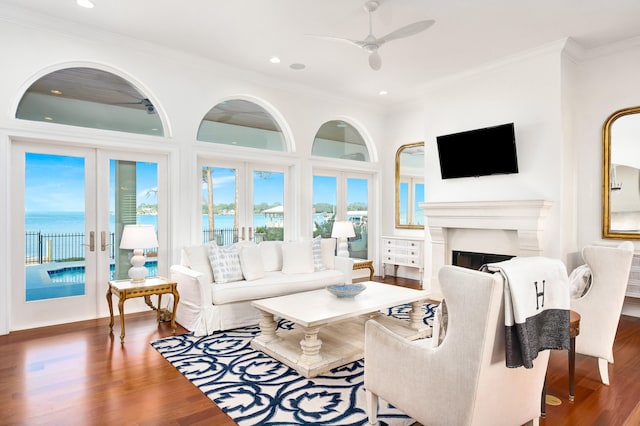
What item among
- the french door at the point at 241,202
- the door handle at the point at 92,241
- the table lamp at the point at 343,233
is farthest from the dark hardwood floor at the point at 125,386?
the table lamp at the point at 343,233

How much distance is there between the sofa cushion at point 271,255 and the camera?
487cm

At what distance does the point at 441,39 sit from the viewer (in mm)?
4383

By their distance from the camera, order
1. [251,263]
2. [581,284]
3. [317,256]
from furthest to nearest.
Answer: [317,256]
[251,263]
[581,284]

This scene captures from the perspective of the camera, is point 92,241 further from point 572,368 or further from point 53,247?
point 572,368

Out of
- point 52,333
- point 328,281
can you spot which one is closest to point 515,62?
point 328,281

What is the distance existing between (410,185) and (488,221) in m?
2.25

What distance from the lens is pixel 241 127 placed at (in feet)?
18.2

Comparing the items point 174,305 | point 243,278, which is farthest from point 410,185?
point 174,305

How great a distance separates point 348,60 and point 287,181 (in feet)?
6.66

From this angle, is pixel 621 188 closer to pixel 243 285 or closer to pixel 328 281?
pixel 328 281

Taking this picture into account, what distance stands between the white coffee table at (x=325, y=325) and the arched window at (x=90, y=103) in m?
2.76

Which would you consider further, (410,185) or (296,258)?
(410,185)

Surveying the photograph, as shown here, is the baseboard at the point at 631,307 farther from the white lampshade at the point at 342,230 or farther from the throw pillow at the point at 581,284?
the white lampshade at the point at 342,230

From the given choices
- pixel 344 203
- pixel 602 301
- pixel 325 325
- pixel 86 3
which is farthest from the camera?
pixel 344 203
